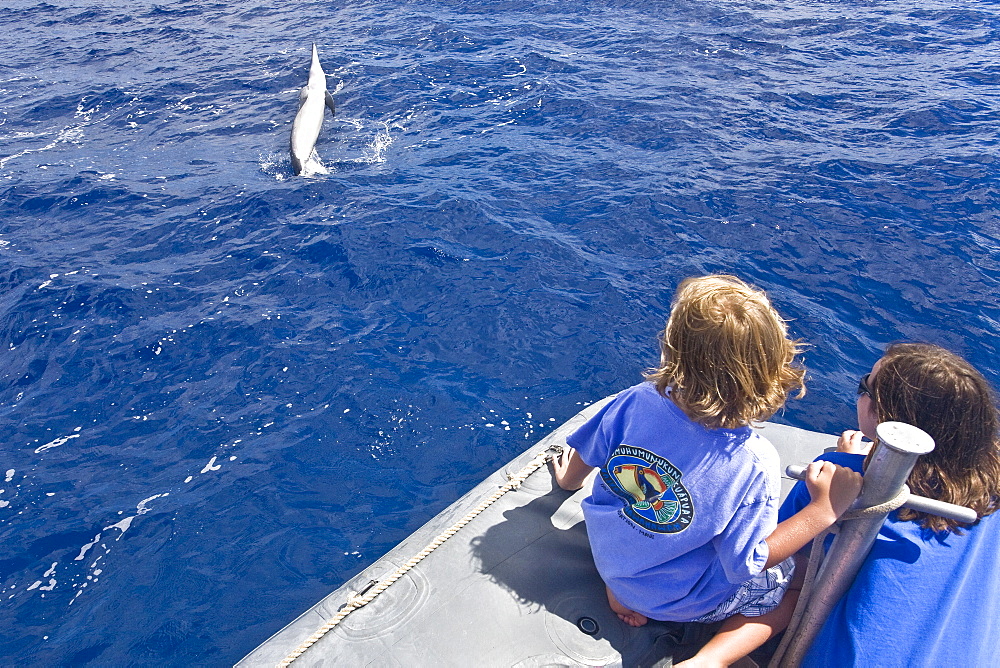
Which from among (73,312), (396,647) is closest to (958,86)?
(396,647)

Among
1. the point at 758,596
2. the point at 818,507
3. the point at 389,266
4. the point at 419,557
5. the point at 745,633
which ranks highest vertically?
the point at 818,507

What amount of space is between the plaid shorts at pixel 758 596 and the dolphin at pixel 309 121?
7915 millimetres

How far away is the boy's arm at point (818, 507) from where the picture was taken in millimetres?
2328

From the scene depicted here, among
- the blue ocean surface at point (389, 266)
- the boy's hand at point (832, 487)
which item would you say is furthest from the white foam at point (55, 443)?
the boy's hand at point (832, 487)

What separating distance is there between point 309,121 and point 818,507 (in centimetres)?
944

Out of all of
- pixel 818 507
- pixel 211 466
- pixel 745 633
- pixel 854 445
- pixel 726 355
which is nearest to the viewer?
pixel 726 355

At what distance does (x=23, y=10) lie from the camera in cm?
1741

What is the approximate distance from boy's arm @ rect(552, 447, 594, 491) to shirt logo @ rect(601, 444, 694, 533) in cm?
54

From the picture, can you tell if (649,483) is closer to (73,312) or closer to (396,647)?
(396,647)

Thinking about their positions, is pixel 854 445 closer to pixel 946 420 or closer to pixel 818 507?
pixel 946 420

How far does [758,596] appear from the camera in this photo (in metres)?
2.75

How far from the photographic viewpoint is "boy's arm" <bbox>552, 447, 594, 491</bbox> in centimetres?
333

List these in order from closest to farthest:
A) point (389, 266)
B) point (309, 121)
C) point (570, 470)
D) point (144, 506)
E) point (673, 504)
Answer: point (673, 504) < point (570, 470) < point (144, 506) < point (389, 266) < point (309, 121)

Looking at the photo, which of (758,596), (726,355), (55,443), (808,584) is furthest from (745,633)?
(55,443)
